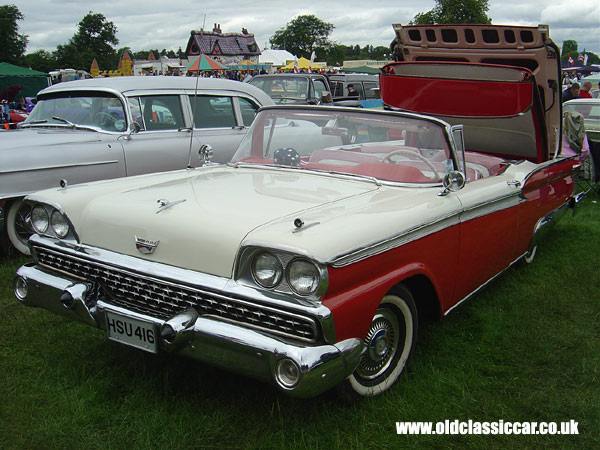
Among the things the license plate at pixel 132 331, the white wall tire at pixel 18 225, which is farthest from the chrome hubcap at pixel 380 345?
the white wall tire at pixel 18 225

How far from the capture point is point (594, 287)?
438 centimetres

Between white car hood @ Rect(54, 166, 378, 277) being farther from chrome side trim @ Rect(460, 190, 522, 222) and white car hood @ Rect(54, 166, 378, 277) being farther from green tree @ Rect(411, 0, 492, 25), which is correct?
green tree @ Rect(411, 0, 492, 25)

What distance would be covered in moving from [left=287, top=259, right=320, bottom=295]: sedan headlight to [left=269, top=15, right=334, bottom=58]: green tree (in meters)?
105

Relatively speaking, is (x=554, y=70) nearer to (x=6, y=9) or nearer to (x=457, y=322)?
A: (x=457, y=322)

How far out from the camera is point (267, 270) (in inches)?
91.7

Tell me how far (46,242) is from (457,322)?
102 inches

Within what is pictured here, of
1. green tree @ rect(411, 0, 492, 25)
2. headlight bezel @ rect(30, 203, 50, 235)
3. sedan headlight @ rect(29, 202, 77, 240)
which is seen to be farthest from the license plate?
green tree @ rect(411, 0, 492, 25)

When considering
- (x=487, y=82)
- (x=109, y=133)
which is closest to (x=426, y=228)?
(x=487, y=82)

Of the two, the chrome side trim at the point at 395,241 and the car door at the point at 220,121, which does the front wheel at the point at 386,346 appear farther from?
the car door at the point at 220,121

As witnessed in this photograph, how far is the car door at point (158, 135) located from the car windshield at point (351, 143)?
2046 mm

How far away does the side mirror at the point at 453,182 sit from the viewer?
3.13 m

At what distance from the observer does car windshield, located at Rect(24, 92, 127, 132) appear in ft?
18.8

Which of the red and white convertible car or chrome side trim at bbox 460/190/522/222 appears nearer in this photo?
the red and white convertible car

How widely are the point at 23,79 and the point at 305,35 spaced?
87.3m
